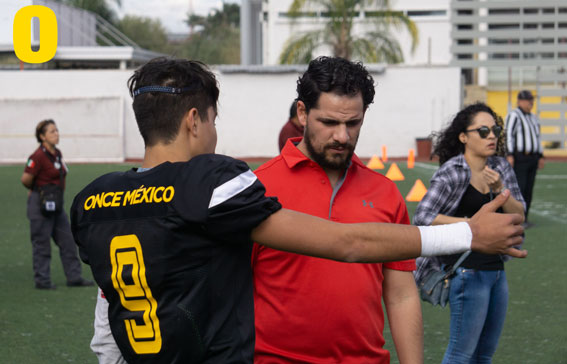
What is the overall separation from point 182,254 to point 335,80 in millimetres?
1261

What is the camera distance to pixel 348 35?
3756 cm

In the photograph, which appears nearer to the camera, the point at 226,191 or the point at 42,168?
the point at 226,191

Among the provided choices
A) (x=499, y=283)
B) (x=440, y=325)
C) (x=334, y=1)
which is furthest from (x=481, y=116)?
(x=334, y=1)

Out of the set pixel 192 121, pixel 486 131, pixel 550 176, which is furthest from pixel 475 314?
pixel 550 176

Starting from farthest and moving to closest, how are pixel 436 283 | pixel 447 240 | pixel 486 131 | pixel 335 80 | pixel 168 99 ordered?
pixel 486 131, pixel 436 283, pixel 335 80, pixel 168 99, pixel 447 240

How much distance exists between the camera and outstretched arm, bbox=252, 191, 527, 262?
2.38 m

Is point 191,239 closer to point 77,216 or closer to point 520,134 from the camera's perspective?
point 77,216

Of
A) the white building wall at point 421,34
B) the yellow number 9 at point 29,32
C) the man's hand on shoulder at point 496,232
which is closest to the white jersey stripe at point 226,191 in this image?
the man's hand on shoulder at point 496,232

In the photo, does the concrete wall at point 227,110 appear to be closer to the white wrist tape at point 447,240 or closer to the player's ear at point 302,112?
the player's ear at point 302,112

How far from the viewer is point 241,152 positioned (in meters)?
35.0

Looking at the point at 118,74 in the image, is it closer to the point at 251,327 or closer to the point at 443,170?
the point at 443,170

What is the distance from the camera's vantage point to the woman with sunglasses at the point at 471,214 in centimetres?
463

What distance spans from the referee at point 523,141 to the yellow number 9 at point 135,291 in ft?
37.3

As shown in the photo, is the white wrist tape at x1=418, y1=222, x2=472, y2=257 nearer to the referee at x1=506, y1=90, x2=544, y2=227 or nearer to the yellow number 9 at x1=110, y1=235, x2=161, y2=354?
the yellow number 9 at x1=110, y1=235, x2=161, y2=354
